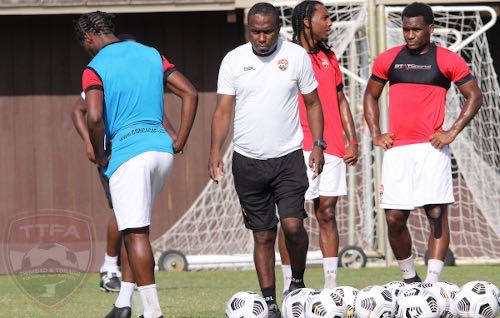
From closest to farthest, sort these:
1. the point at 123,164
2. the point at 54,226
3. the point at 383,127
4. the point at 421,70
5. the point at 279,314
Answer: the point at 123,164
the point at 279,314
the point at 421,70
the point at 383,127
the point at 54,226

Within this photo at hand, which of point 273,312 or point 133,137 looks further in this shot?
point 273,312

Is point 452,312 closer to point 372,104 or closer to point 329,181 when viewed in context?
point 329,181

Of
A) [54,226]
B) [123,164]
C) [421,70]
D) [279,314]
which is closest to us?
[123,164]

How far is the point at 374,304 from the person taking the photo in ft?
27.4

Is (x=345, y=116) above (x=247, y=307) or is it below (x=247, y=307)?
above

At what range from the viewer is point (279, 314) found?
9273 millimetres

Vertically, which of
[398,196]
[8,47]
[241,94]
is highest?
[8,47]

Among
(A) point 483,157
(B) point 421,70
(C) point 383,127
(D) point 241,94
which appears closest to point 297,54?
(D) point 241,94

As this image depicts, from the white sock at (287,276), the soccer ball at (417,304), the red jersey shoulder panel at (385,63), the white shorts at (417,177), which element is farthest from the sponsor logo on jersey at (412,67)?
the soccer ball at (417,304)

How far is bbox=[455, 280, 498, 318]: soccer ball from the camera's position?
8.35m

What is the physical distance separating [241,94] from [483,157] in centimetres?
830

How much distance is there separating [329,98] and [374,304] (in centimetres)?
296

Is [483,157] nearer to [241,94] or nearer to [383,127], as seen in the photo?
[383,127]

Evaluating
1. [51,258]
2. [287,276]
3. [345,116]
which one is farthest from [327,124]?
[51,258]
